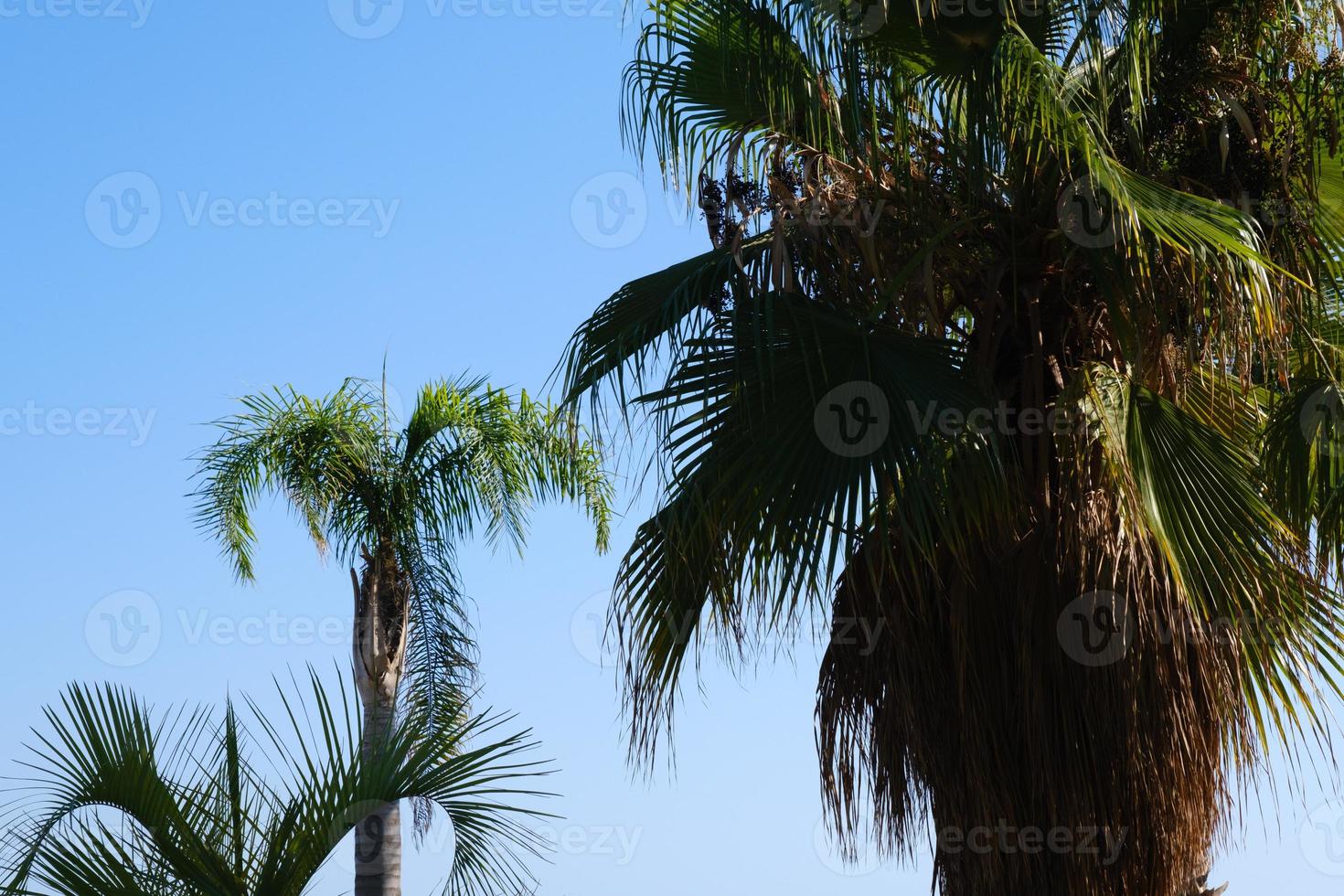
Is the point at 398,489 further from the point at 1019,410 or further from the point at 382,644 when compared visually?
the point at 1019,410

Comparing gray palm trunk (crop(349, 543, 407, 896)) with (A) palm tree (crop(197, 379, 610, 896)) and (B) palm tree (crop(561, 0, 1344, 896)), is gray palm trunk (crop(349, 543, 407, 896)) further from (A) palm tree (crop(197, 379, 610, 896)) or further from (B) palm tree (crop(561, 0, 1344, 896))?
(B) palm tree (crop(561, 0, 1344, 896))

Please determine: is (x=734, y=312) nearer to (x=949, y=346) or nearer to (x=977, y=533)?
(x=949, y=346)

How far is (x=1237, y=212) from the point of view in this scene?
5.20 meters

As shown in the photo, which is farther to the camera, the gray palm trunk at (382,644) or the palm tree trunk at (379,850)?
the gray palm trunk at (382,644)

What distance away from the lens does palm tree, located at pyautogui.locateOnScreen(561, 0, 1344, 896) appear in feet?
17.2

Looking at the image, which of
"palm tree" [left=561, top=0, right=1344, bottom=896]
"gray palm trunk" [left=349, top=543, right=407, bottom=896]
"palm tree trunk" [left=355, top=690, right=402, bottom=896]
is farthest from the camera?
"gray palm trunk" [left=349, top=543, right=407, bottom=896]

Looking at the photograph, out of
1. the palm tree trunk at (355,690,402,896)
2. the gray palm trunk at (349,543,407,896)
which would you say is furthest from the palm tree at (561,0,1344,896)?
the gray palm trunk at (349,543,407,896)

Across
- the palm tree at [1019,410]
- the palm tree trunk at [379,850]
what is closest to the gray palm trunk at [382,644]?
the palm tree trunk at [379,850]

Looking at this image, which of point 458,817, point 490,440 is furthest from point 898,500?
point 490,440

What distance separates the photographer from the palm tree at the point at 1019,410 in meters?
5.23

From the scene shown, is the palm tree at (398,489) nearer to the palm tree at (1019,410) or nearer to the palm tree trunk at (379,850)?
the palm tree trunk at (379,850)

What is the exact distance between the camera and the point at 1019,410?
6.10 meters

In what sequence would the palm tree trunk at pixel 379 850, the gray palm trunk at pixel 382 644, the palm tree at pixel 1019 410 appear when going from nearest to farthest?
the palm tree at pixel 1019 410 < the palm tree trunk at pixel 379 850 < the gray palm trunk at pixel 382 644

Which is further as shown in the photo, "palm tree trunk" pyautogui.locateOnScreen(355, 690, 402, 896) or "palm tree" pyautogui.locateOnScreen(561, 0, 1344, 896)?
"palm tree trunk" pyautogui.locateOnScreen(355, 690, 402, 896)
